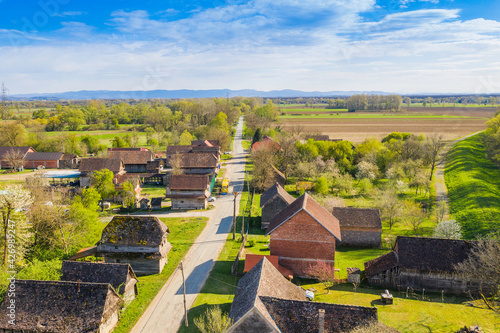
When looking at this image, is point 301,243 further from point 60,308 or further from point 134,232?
point 60,308

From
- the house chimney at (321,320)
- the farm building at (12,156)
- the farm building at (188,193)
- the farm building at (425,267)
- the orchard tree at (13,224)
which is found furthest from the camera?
the farm building at (12,156)

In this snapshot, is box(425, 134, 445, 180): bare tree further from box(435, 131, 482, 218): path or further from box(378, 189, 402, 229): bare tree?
box(378, 189, 402, 229): bare tree

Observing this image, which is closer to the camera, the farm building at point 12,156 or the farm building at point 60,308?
the farm building at point 60,308

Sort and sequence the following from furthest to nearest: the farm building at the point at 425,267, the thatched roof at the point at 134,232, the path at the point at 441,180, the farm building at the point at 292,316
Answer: the path at the point at 441,180
the thatched roof at the point at 134,232
the farm building at the point at 425,267
the farm building at the point at 292,316

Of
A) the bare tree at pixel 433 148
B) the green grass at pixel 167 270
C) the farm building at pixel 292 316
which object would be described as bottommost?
the green grass at pixel 167 270

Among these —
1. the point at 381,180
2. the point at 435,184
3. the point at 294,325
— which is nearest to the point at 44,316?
the point at 294,325

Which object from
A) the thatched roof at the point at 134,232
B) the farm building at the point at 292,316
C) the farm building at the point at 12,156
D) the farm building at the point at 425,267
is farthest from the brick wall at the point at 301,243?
the farm building at the point at 12,156

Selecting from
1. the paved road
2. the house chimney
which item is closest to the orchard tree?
the paved road

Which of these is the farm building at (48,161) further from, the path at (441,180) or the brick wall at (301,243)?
the path at (441,180)
